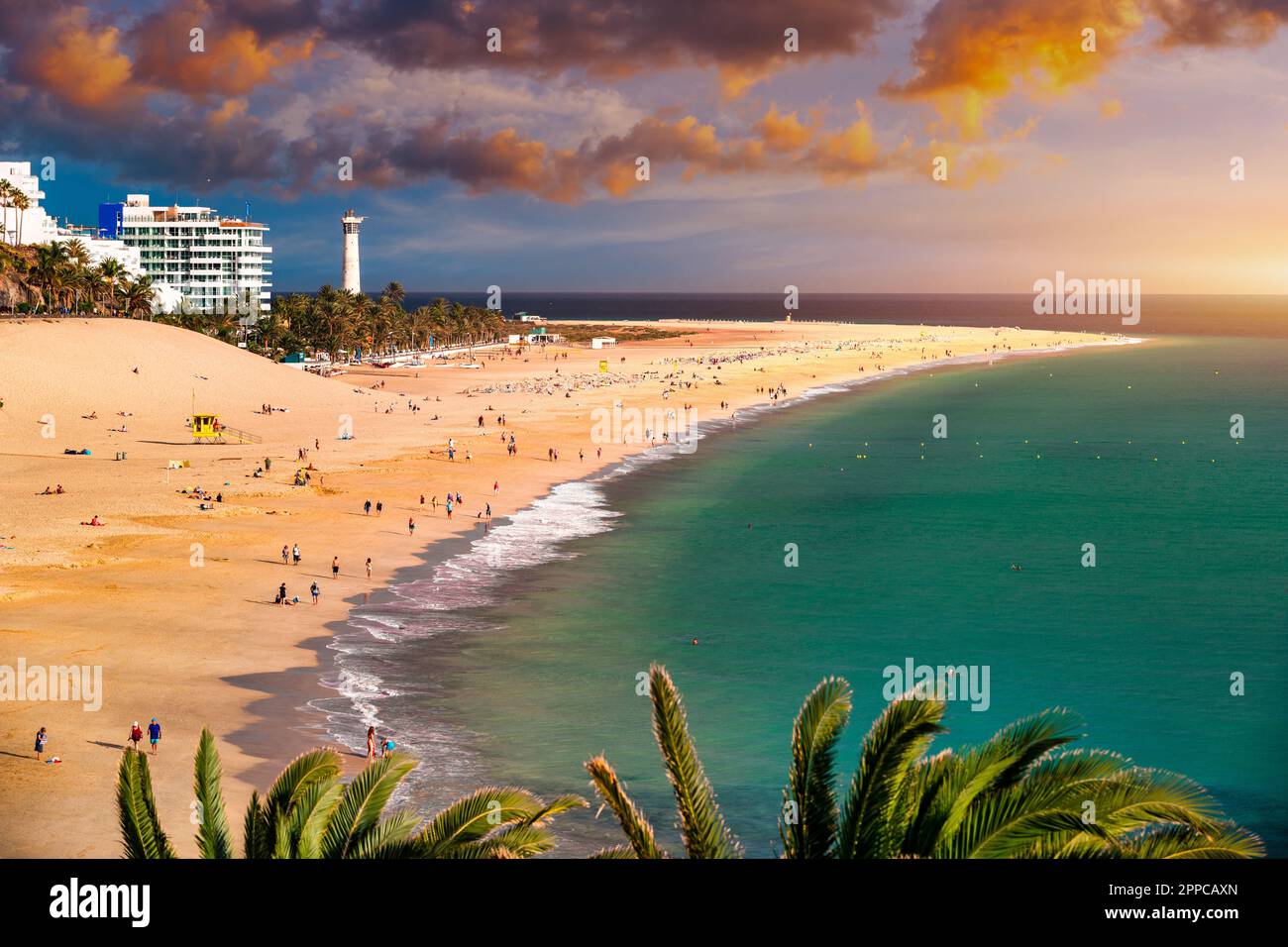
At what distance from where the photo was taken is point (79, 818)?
24.6 meters

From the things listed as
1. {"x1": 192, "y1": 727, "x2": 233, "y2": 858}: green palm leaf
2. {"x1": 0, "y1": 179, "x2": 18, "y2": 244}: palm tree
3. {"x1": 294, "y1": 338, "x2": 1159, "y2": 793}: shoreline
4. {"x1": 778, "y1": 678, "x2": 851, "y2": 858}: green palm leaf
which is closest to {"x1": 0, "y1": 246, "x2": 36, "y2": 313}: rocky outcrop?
{"x1": 0, "y1": 179, "x2": 18, "y2": 244}: palm tree

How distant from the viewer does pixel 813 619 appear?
1705 inches

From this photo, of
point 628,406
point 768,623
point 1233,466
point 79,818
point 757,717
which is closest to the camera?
point 79,818

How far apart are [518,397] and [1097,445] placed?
49324 millimetres

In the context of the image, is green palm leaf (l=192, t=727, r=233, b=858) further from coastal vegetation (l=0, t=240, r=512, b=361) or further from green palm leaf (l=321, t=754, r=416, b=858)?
coastal vegetation (l=0, t=240, r=512, b=361)

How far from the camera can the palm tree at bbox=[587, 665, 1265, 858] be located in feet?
37.5

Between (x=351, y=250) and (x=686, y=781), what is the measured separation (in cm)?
19428

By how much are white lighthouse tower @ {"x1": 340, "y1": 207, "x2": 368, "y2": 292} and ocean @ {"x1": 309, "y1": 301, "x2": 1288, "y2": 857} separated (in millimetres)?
127344

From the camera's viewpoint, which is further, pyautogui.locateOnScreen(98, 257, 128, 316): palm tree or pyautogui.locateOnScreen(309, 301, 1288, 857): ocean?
pyautogui.locateOnScreen(98, 257, 128, 316): palm tree

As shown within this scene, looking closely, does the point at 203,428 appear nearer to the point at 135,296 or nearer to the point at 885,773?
the point at 135,296

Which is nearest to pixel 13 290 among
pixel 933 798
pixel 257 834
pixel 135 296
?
pixel 135 296

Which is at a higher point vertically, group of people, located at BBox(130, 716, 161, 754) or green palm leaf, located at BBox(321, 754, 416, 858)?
green palm leaf, located at BBox(321, 754, 416, 858)
